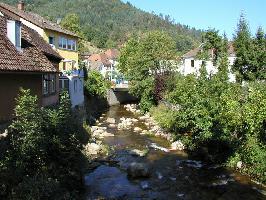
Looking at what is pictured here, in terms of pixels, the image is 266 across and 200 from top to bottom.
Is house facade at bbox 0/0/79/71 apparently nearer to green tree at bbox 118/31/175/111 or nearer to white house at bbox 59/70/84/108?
white house at bbox 59/70/84/108

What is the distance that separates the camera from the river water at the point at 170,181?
2042cm

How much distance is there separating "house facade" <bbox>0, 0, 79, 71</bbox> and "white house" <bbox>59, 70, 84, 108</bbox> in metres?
1.60

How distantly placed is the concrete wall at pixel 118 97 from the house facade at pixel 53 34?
830 inches

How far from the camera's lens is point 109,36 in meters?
194

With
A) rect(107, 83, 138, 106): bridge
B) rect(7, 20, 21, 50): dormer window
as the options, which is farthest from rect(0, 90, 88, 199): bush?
rect(107, 83, 138, 106): bridge

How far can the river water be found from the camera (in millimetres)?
20416

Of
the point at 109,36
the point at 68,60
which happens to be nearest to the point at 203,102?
the point at 68,60

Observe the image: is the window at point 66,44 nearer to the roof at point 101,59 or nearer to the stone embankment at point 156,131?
the stone embankment at point 156,131

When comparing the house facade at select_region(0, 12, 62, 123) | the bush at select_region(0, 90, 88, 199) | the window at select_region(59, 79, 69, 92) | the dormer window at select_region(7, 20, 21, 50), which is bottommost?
the bush at select_region(0, 90, 88, 199)

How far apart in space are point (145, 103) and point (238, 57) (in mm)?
13419

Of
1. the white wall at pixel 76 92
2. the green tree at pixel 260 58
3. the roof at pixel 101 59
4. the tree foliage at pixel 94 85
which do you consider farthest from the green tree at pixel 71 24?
the green tree at pixel 260 58

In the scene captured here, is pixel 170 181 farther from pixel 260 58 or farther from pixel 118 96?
pixel 118 96

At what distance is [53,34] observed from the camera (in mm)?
41344

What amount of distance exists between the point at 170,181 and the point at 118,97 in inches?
1931
